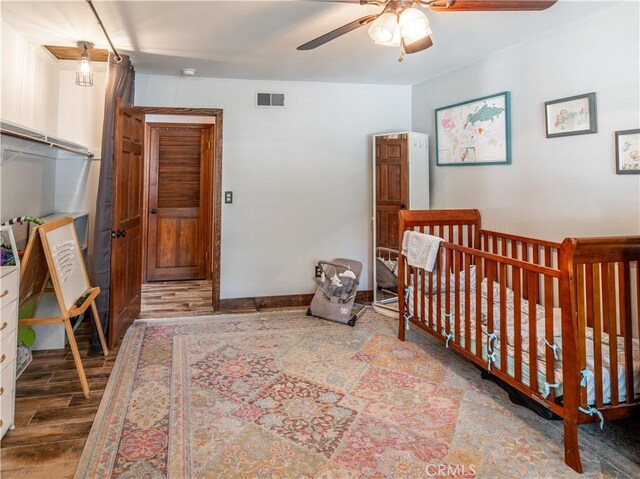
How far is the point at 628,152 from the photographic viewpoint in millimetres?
2119

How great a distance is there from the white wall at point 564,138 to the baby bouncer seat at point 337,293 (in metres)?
1.27

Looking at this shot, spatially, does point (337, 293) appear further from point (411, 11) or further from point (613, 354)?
point (411, 11)

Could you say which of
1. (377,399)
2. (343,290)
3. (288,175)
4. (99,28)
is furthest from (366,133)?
(377,399)

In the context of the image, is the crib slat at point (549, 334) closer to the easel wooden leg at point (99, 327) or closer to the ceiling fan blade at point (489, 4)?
the ceiling fan blade at point (489, 4)

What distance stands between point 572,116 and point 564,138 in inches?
5.6

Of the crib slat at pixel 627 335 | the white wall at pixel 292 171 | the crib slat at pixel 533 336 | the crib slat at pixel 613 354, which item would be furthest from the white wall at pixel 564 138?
the white wall at pixel 292 171

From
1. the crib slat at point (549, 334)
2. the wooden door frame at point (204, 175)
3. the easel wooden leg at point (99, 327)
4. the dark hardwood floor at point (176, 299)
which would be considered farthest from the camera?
the wooden door frame at point (204, 175)

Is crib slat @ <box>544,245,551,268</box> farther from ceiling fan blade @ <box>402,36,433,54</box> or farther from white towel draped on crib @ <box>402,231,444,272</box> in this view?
ceiling fan blade @ <box>402,36,433,54</box>

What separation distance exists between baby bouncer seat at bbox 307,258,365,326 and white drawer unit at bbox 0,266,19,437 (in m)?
2.21

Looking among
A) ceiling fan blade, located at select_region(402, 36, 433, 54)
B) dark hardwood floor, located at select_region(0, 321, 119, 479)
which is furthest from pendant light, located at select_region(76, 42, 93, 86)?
ceiling fan blade, located at select_region(402, 36, 433, 54)

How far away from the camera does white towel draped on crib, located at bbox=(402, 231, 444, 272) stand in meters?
2.47

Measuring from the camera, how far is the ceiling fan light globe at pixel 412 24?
1.67 m

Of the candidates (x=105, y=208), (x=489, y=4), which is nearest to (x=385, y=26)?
(x=489, y=4)

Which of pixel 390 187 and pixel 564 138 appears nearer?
pixel 564 138
